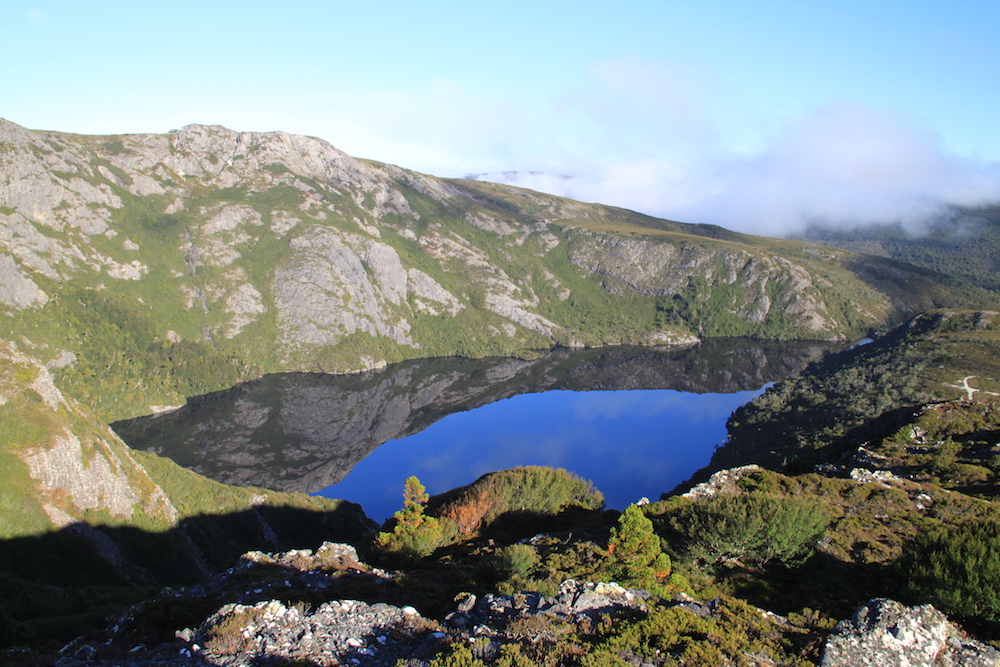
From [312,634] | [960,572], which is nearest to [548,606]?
[312,634]

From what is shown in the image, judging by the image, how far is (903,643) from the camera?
48.8 ft

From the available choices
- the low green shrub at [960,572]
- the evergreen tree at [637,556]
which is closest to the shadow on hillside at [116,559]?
the evergreen tree at [637,556]

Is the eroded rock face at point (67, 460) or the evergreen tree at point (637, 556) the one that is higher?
the evergreen tree at point (637, 556)

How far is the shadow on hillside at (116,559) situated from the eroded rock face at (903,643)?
3146cm

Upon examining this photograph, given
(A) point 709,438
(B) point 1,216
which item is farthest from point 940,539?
(B) point 1,216

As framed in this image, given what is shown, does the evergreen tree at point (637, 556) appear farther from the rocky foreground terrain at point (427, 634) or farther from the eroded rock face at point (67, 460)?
the eroded rock face at point (67, 460)

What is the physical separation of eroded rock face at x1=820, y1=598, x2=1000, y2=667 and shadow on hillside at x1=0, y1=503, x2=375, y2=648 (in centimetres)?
3146

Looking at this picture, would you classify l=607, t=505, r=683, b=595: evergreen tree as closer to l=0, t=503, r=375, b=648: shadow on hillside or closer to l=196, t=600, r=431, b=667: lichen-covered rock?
l=196, t=600, r=431, b=667: lichen-covered rock

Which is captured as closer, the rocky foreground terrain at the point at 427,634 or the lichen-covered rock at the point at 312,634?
the rocky foreground terrain at the point at 427,634

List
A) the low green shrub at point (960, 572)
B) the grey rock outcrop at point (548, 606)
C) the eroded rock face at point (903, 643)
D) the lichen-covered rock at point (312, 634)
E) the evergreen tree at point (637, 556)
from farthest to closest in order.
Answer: the evergreen tree at point (637, 556), the grey rock outcrop at point (548, 606), the lichen-covered rock at point (312, 634), the low green shrub at point (960, 572), the eroded rock face at point (903, 643)

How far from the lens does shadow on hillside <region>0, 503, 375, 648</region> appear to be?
31.1 meters

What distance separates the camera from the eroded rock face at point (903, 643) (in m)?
14.6

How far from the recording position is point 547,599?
18609 mm

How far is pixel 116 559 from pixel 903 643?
64.3 m
